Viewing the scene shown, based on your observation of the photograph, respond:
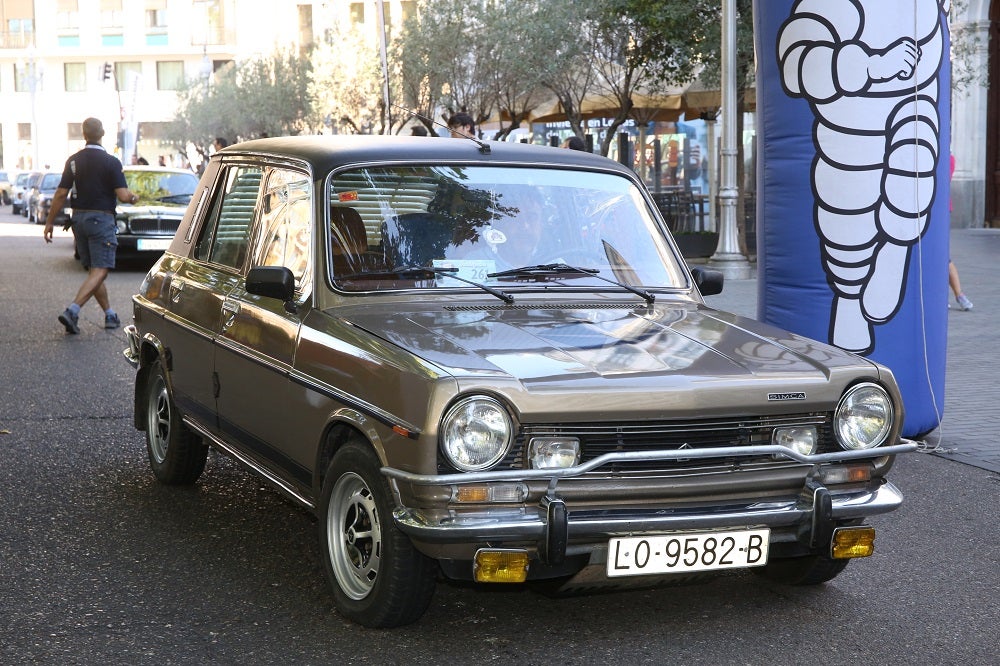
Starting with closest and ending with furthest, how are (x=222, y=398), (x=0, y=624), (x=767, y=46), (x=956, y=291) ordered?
(x=0, y=624) → (x=222, y=398) → (x=767, y=46) → (x=956, y=291)

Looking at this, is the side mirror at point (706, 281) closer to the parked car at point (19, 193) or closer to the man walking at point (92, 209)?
the man walking at point (92, 209)

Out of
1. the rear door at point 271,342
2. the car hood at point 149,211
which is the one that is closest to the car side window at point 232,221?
the rear door at point 271,342

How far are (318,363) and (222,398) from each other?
41.6 inches

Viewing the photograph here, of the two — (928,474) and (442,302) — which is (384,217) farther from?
(928,474)

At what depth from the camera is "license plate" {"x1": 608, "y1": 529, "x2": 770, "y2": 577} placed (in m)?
4.06

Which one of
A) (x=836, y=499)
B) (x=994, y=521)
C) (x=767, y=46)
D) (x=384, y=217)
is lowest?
(x=994, y=521)

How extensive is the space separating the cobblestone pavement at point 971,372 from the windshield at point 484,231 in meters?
2.74

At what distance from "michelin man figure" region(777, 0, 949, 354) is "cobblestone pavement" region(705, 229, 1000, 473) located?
0.83 m

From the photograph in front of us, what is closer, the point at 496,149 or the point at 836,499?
the point at 836,499

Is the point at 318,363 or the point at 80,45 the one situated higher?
the point at 80,45

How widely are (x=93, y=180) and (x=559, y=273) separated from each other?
27.8 feet

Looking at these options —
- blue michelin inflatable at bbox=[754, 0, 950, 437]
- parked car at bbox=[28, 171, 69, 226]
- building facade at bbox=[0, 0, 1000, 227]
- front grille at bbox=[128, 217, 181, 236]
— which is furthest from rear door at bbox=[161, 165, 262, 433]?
building facade at bbox=[0, 0, 1000, 227]

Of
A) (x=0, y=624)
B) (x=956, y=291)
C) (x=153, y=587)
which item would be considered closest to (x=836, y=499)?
(x=153, y=587)

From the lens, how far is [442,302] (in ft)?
16.4
